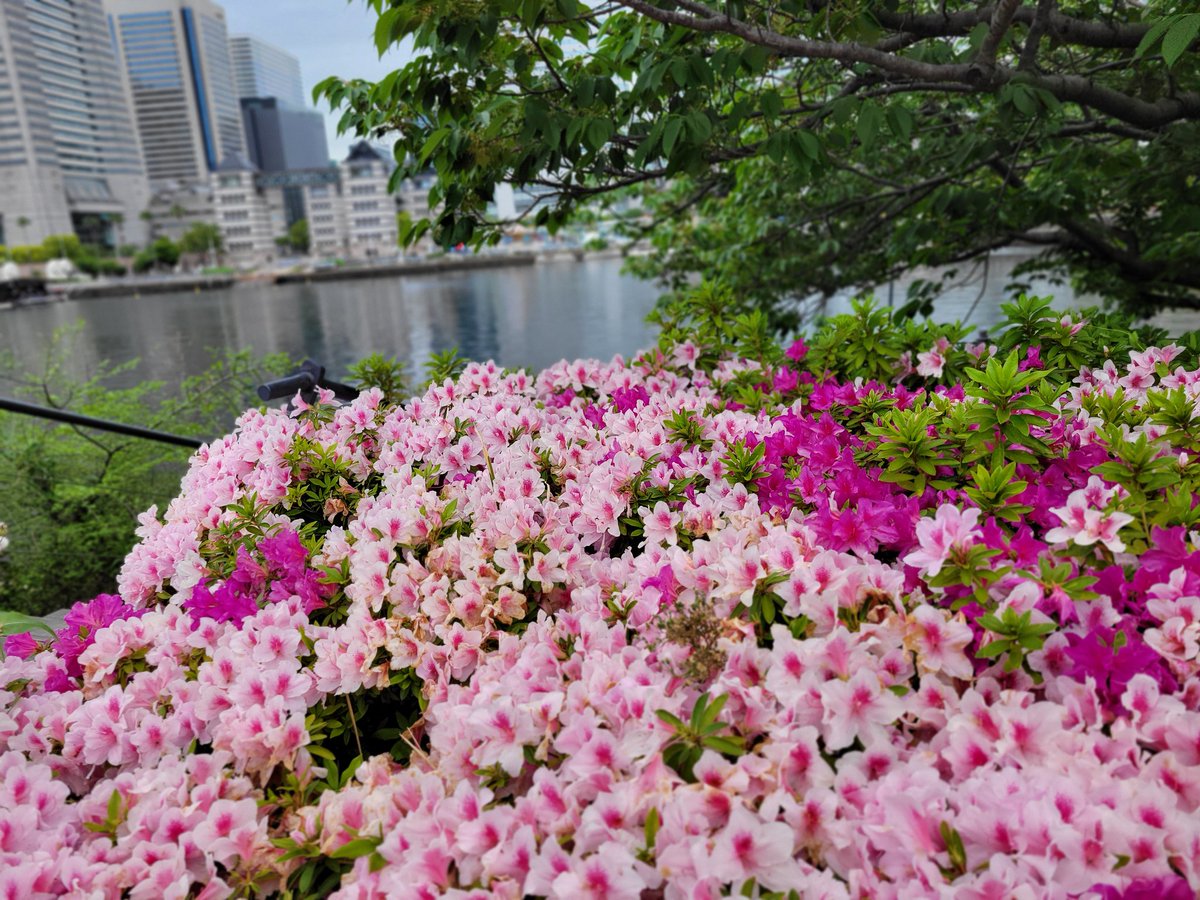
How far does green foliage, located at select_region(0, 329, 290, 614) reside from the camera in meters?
5.36

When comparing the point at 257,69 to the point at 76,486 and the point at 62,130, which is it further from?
the point at 76,486

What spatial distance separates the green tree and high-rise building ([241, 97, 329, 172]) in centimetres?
18871

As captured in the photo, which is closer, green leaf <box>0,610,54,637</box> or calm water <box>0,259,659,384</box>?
green leaf <box>0,610,54,637</box>

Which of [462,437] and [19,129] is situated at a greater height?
[19,129]

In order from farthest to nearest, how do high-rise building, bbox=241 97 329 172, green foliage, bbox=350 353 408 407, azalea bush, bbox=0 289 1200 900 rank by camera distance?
1. high-rise building, bbox=241 97 329 172
2. green foliage, bbox=350 353 408 407
3. azalea bush, bbox=0 289 1200 900

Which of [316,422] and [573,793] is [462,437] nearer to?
[316,422]

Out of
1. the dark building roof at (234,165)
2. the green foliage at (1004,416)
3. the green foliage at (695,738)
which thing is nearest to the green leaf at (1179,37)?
the green foliage at (1004,416)

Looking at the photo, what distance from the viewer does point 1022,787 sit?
105cm

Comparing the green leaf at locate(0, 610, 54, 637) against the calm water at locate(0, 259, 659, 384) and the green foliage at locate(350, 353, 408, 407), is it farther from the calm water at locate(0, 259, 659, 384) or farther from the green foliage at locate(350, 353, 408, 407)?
the calm water at locate(0, 259, 659, 384)

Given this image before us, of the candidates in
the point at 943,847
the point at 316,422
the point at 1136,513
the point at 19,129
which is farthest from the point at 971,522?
the point at 19,129

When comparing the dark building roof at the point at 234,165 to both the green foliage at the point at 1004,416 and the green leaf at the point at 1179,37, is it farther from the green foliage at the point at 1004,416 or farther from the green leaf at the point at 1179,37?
the green foliage at the point at 1004,416

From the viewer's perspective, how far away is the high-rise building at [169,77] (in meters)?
147

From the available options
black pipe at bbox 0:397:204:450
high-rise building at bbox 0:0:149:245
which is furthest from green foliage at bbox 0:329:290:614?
high-rise building at bbox 0:0:149:245

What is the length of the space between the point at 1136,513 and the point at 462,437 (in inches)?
68.4
